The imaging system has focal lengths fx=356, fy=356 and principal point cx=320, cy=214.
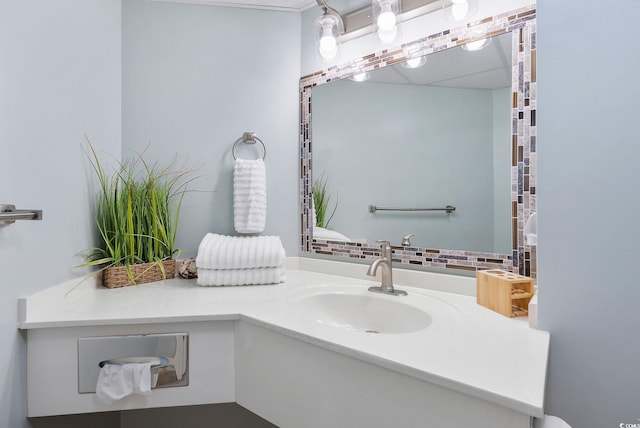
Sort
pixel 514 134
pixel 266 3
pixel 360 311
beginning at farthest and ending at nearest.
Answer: pixel 266 3, pixel 360 311, pixel 514 134

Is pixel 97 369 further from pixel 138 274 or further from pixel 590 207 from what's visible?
pixel 590 207

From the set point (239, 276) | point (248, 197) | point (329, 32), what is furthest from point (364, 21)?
point (239, 276)

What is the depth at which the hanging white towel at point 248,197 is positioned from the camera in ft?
5.16

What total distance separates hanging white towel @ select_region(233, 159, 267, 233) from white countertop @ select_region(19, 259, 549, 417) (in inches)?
12.3

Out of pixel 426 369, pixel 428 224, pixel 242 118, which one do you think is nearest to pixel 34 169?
pixel 242 118

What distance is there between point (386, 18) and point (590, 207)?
100cm

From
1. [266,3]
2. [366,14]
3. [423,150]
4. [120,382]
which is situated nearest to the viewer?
[120,382]

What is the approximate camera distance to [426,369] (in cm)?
68

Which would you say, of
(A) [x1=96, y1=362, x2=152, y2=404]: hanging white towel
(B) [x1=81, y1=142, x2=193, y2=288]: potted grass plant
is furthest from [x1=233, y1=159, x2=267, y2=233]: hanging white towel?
(A) [x1=96, y1=362, x2=152, y2=404]: hanging white towel

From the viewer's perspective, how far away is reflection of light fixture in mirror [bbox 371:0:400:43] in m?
1.37

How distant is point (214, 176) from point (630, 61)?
1459mm

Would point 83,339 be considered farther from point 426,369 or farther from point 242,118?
point 242,118

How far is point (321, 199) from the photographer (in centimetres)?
165

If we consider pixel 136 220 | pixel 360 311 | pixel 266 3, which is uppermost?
pixel 266 3
